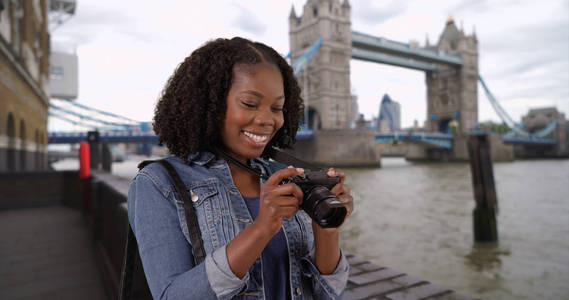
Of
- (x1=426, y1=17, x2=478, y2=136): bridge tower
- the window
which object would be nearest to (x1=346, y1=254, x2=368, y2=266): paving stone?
the window

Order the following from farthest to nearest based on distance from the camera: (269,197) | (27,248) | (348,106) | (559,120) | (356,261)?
(559,120), (348,106), (27,248), (356,261), (269,197)

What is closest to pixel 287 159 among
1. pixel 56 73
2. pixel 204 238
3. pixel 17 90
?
pixel 204 238

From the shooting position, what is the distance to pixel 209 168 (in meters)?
1.05

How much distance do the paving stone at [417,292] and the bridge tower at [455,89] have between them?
164ft

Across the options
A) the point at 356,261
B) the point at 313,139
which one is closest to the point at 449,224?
the point at 356,261

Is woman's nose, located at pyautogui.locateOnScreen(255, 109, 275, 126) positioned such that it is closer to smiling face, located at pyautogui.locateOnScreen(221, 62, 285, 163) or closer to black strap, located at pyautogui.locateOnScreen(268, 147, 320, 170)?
smiling face, located at pyautogui.locateOnScreen(221, 62, 285, 163)

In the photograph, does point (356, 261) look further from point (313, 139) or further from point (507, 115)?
point (507, 115)

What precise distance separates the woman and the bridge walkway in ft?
7.90

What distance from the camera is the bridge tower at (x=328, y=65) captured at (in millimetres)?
37219

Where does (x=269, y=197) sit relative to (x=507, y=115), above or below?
below

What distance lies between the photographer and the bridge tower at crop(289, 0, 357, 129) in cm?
3722

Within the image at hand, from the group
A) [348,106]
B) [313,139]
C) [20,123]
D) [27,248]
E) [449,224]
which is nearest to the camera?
[27,248]

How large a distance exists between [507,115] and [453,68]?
10.4m

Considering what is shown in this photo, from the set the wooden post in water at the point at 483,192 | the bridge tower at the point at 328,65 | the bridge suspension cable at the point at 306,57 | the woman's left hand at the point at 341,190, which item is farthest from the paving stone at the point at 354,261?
Result: the bridge tower at the point at 328,65
